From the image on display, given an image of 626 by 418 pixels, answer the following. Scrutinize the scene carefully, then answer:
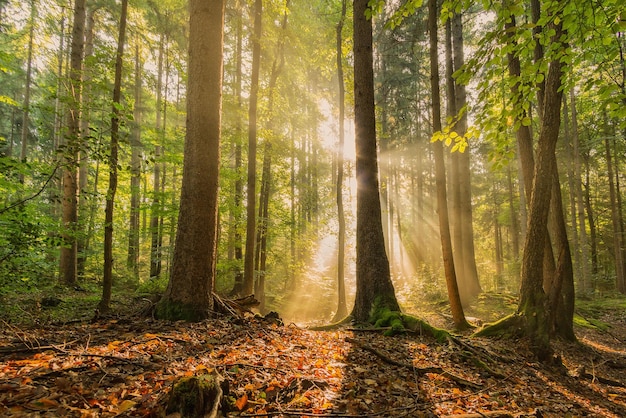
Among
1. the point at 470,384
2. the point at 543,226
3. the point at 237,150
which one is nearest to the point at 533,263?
the point at 543,226

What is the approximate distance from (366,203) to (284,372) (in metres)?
4.75

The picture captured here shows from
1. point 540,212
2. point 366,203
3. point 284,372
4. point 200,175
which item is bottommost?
point 284,372

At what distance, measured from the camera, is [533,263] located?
6.27 metres

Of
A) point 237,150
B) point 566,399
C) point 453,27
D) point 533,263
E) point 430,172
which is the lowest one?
point 566,399

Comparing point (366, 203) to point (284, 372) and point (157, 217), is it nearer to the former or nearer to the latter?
point (284, 372)

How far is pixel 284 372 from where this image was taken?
344 centimetres

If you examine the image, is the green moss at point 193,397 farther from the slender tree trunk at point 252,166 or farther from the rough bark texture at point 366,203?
the slender tree trunk at point 252,166

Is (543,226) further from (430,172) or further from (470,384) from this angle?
(430,172)

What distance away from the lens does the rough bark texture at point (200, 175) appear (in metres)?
5.05

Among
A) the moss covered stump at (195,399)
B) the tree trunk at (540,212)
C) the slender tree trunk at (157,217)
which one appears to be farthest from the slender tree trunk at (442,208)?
the slender tree trunk at (157,217)

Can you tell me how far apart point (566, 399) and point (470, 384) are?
1492 millimetres

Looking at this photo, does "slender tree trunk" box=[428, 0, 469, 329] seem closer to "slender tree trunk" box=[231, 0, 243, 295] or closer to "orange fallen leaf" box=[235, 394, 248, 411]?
"orange fallen leaf" box=[235, 394, 248, 411]

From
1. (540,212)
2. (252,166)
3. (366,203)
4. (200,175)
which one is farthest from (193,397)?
(252,166)

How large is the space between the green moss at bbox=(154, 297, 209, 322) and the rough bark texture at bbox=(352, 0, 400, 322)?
11.8 feet
